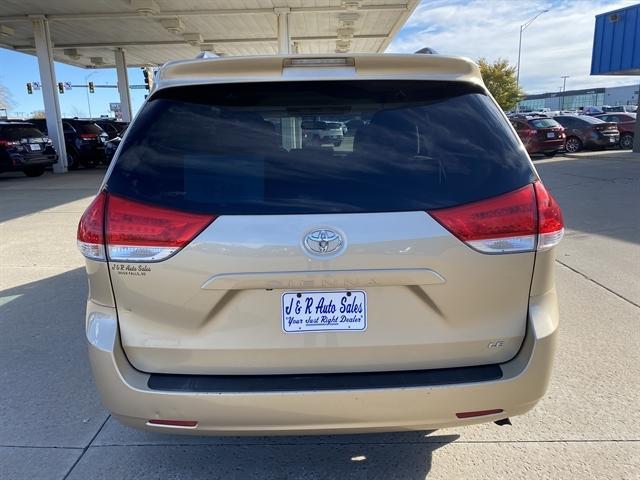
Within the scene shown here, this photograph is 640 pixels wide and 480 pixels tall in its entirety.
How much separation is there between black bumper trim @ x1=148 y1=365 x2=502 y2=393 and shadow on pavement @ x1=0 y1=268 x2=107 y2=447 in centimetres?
122

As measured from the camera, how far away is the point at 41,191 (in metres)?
13.6

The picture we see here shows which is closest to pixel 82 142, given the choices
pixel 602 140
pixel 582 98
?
pixel 602 140

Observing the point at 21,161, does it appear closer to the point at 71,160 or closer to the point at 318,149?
the point at 71,160

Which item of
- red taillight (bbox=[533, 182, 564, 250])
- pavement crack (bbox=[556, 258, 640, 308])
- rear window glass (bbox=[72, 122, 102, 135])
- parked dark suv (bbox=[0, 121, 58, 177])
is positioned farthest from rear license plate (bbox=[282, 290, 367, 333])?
rear window glass (bbox=[72, 122, 102, 135])

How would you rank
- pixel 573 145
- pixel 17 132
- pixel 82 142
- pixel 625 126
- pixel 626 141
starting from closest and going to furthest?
pixel 17 132 < pixel 82 142 < pixel 573 145 < pixel 625 126 < pixel 626 141

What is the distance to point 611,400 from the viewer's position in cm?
306

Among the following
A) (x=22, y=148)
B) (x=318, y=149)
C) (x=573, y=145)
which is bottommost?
(x=573, y=145)

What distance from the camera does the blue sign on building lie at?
18.6m

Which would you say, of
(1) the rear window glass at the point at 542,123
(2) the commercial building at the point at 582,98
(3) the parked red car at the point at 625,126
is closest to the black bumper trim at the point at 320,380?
(1) the rear window glass at the point at 542,123

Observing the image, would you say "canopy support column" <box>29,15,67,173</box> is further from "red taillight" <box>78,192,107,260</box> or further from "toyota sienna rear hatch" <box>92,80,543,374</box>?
"toyota sienna rear hatch" <box>92,80,543,374</box>

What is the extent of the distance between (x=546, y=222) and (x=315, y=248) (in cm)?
96

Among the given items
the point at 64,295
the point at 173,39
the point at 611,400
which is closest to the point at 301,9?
the point at 173,39

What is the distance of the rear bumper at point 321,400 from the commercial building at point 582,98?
103 metres

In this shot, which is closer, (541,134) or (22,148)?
(22,148)
